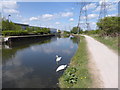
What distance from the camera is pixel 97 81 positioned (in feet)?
18.3

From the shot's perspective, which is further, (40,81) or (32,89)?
(40,81)

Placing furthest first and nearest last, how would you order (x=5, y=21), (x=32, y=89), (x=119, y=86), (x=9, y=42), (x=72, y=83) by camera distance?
(x=5, y=21) → (x=9, y=42) → (x=32, y=89) → (x=72, y=83) → (x=119, y=86)

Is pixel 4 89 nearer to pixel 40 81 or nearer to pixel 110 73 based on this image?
pixel 40 81

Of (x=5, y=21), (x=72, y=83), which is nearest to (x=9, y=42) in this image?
(x=5, y=21)

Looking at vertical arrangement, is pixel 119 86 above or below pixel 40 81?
above

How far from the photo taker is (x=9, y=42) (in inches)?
1123

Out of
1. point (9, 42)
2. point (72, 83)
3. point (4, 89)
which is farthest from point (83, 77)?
point (9, 42)

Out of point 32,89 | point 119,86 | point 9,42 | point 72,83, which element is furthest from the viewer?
point 9,42

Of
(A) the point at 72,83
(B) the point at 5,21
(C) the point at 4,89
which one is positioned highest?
(B) the point at 5,21

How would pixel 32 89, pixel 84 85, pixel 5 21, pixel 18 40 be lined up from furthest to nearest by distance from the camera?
pixel 5 21 → pixel 18 40 → pixel 32 89 → pixel 84 85

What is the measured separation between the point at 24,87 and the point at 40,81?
1.05m

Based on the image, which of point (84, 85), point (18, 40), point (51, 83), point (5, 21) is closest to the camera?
point (84, 85)

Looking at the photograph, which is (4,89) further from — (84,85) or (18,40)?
(18,40)

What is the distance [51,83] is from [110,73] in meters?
3.10
